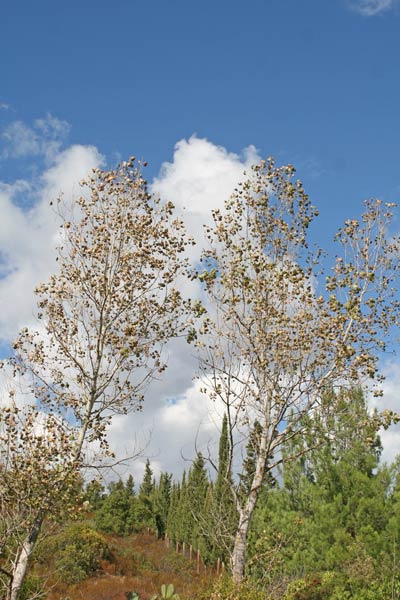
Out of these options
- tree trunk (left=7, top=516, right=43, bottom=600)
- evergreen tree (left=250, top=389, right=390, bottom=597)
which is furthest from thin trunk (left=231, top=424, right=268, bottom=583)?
evergreen tree (left=250, top=389, right=390, bottom=597)

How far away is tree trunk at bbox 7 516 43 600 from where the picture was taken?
29.7 ft

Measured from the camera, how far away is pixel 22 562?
30.2ft

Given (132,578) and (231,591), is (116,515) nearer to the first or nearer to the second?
(132,578)

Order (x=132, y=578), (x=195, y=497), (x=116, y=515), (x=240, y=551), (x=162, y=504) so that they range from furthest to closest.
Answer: (x=162, y=504), (x=116, y=515), (x=195, y=497), (x=132, y=578), (x=240, y=551)

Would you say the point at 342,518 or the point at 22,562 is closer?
the point at 22,562

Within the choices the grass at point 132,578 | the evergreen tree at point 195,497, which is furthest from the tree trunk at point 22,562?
the evergreen tree at point 195,497

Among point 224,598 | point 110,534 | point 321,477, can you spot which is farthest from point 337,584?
point 110,534

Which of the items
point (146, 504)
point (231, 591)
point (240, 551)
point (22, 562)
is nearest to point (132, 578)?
point (240, 551)

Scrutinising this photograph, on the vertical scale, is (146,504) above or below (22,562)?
above

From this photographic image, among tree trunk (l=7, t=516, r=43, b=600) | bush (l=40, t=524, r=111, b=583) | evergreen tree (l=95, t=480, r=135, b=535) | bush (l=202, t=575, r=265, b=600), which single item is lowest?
bush (l=202, t=575, r=265, b=600)

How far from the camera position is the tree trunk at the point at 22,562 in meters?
9.04

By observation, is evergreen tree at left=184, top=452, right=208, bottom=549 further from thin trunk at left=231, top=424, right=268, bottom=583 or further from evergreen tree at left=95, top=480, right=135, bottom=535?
thin trunk at left=231, top=424, right=268, bottom=583

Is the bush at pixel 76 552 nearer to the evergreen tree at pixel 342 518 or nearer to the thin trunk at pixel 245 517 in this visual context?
the evergreen tree at pixel 342 518

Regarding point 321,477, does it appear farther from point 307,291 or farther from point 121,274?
point 121,274
